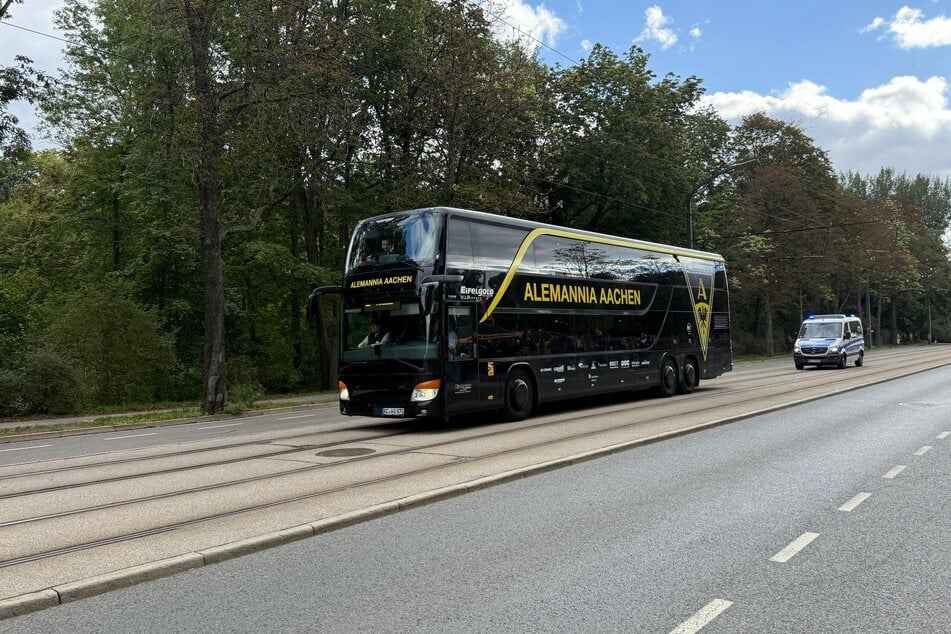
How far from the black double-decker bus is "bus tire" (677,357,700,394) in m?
2.63

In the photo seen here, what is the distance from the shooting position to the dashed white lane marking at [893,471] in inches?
314

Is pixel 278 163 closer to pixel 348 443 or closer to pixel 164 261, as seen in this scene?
pixel 164 261

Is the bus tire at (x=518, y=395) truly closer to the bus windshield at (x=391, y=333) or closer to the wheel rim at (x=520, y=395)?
the wheel rim at (x=520, y=395)

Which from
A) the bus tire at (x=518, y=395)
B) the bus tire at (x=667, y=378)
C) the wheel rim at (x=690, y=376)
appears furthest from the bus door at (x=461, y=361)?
the wheel rim at (x=690, y=376)

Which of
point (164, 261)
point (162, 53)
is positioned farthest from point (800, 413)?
point (164, 261)

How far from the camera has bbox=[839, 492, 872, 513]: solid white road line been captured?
21.4 ft

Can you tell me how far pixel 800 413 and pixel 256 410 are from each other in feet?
44.1

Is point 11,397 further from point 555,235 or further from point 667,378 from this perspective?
point 667,378

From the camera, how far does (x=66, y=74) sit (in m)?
28.1

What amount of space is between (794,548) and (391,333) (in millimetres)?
8523

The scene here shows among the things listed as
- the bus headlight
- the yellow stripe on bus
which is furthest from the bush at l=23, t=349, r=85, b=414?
the yellow stripe on bus

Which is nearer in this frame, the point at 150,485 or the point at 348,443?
the point at 150,485

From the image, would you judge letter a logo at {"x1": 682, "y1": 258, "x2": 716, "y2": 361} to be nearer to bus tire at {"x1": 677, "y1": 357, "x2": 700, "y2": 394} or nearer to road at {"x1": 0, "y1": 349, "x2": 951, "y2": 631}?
bus tire at {"x1": 677, "y1": 357, "x2": 700, "y2": 394}

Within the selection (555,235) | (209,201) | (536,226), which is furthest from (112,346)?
(555,235)
